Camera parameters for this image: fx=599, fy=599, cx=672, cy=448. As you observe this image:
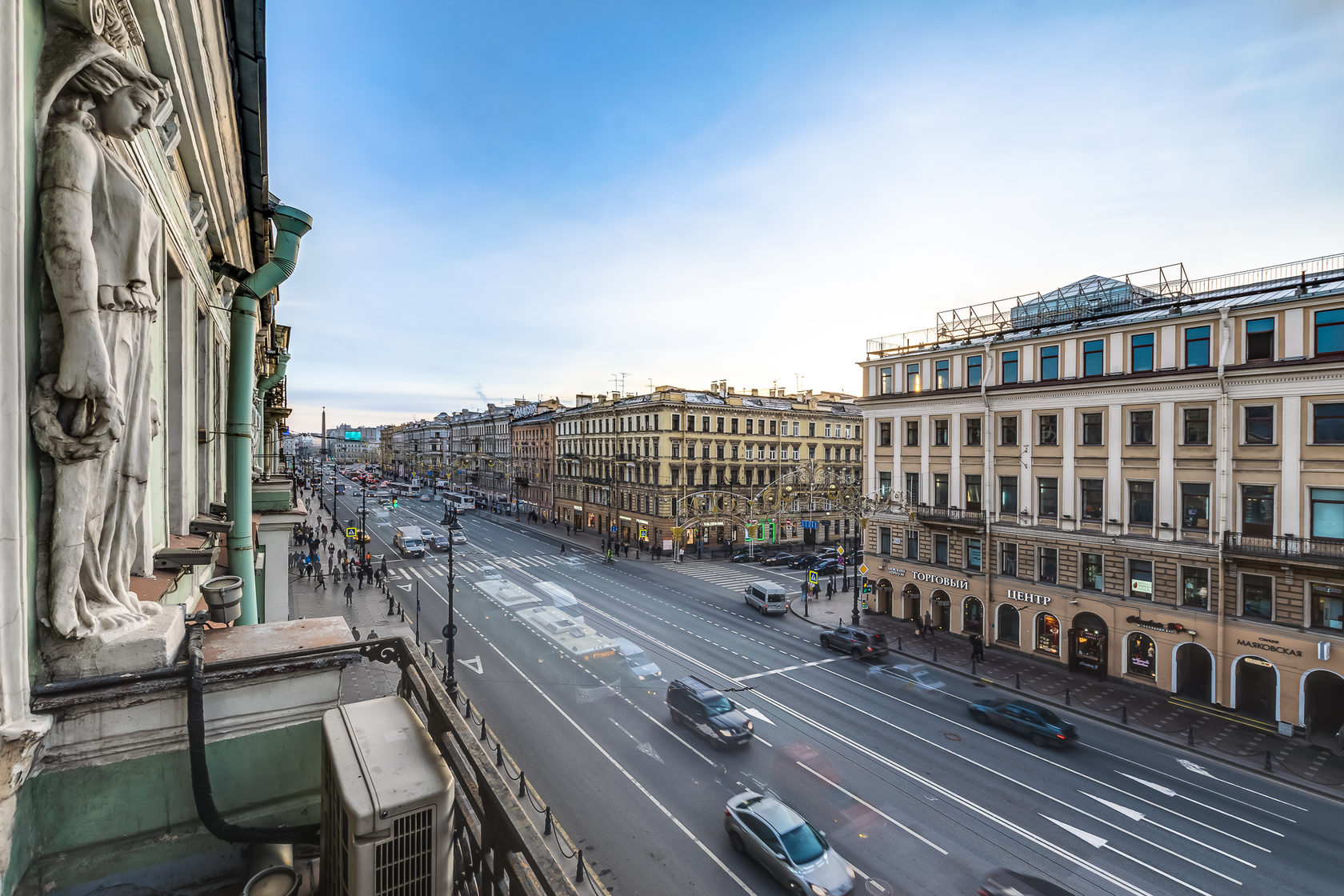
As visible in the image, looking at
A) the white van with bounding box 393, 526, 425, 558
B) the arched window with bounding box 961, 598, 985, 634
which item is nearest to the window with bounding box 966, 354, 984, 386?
the arched window with bounding box 961, 598, 985, 634

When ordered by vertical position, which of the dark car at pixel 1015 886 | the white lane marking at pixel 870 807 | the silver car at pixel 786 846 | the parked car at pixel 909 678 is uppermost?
the silver car at pixel 786 846

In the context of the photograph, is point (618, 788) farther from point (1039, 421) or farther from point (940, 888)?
point (1039, 421)

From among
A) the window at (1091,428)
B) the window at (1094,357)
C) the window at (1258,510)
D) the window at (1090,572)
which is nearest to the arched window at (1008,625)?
the window at (1090,572)

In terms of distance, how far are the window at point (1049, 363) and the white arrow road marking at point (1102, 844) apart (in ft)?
58.3

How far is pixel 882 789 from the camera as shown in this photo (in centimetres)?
1478

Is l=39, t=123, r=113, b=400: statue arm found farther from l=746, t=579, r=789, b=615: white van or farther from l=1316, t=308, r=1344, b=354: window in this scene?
l=746, t=579, r=789, b=615: white van

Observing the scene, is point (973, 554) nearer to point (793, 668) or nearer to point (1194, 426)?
point (1194, 426)

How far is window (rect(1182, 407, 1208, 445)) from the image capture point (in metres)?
21.1

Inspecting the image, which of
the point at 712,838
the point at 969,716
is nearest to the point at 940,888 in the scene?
the point at 712,838

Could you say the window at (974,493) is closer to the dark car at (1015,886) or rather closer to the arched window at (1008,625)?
the arched window at (1008,625)

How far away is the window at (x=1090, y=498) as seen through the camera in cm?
2383

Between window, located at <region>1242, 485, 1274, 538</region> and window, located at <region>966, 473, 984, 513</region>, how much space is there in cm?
908

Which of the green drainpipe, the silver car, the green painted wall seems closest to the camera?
the green painted wall

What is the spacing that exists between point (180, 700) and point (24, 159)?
9.09 feet
